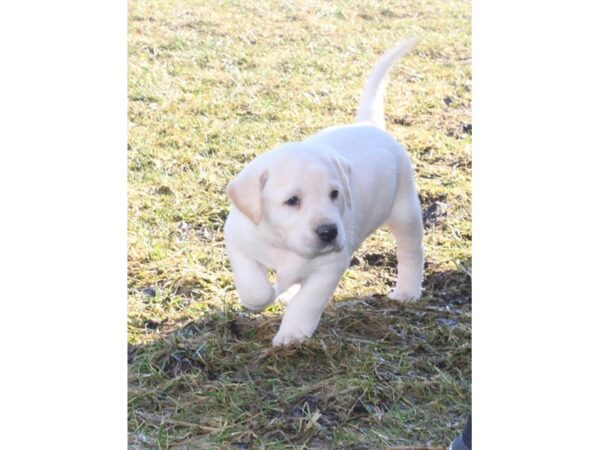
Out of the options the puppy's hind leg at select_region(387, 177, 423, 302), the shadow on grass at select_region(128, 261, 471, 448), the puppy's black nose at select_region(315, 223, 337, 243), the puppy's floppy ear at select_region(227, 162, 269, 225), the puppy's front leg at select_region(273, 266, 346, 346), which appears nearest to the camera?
the shadow on grass at select_region(128, 261, 471, 448)

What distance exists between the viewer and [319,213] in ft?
10.4

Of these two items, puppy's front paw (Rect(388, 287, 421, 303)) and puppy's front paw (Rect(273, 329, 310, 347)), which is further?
puppy's front paw (Rect(388, 287, 421, 303))

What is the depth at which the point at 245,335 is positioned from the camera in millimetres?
3605

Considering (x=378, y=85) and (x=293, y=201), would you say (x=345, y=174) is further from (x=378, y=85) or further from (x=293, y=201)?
(x=378, y=85)

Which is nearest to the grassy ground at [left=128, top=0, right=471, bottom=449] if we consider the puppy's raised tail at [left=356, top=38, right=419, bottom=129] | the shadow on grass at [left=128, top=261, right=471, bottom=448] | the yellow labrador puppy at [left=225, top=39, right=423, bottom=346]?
the shadow on grass at [left=128, top=261, right=471, bottom=448]

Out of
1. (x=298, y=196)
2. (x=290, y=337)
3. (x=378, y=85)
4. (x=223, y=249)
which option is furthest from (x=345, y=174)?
(x=223, y=249)

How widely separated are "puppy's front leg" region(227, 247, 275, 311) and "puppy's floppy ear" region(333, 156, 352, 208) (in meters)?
0.35

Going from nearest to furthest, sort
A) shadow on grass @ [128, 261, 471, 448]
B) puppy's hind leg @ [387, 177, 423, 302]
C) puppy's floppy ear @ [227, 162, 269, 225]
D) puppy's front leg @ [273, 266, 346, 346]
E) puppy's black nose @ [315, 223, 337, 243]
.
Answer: shadow on grass @ [128, 261, 471, 448] < puppy's black nose @ [315, 223, 337, 243] < puppy's floppy ear @ [227, 162, 269, 225] < puppy's front leg @ [273, 266, 346, 346] < puppy's hind leg @ [387, 177, 423, 302]

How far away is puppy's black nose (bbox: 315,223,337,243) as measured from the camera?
124 inches

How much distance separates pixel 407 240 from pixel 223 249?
73cm

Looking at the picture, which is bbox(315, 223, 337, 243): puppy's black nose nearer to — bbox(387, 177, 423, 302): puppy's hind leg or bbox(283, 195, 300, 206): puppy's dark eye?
bbox(283, 195, 300, 206): puppy's dark eye

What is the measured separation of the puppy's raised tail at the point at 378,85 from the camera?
384 centimetres
